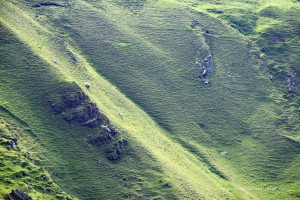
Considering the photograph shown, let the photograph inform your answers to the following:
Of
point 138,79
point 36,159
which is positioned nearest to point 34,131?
point 36,159

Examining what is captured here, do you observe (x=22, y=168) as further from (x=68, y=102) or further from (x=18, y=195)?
(x=68, y=102)

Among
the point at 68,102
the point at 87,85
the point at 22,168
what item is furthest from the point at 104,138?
the point at 22,168

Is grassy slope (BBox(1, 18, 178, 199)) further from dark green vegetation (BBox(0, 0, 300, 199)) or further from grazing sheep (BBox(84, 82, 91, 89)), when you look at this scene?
grazing sheep (BBox(84, 82, 91, 89))

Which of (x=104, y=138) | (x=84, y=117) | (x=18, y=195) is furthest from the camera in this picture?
(x=84, y=117)

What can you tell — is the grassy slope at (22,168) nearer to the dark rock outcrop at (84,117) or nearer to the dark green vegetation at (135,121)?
the dark green vegetation at (135,121)

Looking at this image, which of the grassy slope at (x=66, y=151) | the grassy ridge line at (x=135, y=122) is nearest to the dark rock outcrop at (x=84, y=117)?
the grassy slope at (x=66, y=151)

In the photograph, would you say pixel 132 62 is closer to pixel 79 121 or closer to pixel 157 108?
pixel 157 108
